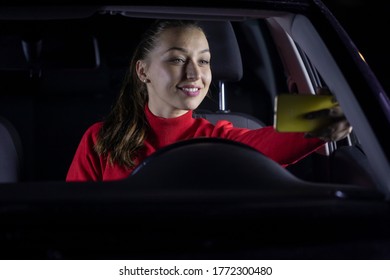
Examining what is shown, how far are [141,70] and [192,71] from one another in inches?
12.0

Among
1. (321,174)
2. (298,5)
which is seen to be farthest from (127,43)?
(298,5)

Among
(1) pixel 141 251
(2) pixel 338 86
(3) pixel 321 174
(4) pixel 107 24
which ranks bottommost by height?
(1) pixel 141 251

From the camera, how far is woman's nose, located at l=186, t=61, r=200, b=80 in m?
2.12

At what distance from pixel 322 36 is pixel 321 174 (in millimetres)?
1293

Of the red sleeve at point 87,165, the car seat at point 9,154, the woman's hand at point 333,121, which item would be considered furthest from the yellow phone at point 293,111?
the car seat at point 9,154

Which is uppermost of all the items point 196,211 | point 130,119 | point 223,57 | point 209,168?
point 223,57

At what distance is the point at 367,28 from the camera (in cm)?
1019

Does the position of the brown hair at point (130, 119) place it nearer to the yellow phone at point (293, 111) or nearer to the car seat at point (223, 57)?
the car seat at point (223, 57)

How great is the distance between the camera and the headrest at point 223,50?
251cm

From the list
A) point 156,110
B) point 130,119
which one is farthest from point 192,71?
point 130,119

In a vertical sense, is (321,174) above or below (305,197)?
above

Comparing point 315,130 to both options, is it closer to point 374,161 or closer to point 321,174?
point 374,161

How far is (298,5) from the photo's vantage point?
1.35 meters

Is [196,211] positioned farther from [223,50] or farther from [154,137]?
[223,50]
